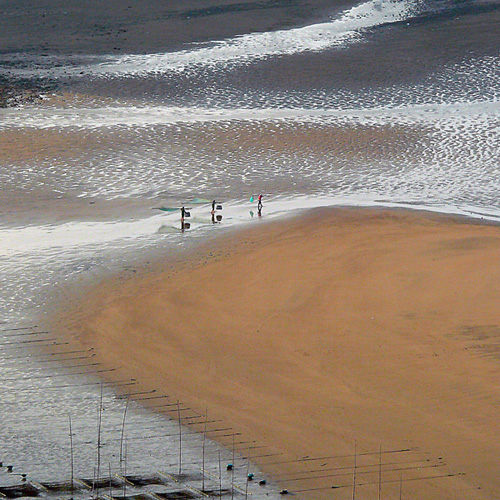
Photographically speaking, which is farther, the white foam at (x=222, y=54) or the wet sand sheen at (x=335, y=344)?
the white foam at (x=222, y=54)

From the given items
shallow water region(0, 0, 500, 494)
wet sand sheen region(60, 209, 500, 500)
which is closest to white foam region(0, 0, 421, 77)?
shallow water region(0, 0, 500, 494)

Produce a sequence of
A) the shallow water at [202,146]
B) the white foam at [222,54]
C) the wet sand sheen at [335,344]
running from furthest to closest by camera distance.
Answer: the white foam at [222,54] < the shallow water at [202,146] < the wet sand sheen at [335,344]

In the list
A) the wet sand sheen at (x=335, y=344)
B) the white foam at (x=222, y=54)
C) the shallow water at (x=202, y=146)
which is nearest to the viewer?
the wet sand sheen at (x=335, y=344)

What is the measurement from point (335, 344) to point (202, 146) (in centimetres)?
1012

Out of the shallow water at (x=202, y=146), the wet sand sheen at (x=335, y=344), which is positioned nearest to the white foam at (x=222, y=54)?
the shallow water at (x=202, y=146)

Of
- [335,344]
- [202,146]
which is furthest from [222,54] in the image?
[335,344]

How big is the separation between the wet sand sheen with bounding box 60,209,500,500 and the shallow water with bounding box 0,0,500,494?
2.86 feet

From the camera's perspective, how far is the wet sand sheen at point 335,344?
8477mm

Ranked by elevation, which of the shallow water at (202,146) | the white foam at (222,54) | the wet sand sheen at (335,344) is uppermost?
the white foam at (222,54)

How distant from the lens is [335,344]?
1068cm

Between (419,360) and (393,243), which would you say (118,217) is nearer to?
(393,243)

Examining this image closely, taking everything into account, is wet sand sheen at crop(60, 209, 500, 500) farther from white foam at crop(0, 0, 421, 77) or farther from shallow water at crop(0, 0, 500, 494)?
white foam at crop(0, 0, 421, 77)

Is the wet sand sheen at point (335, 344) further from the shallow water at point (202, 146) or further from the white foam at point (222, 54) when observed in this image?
the white foam at point (222, 54)

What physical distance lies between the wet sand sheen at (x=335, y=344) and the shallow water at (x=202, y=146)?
871mm
